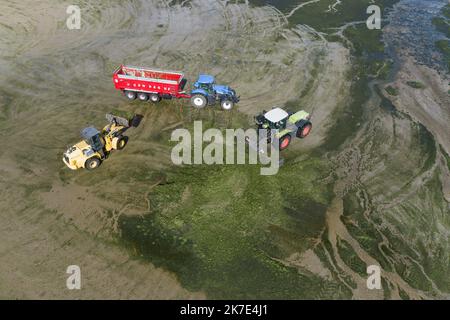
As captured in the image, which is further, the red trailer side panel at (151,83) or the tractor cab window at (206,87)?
the tractor cab window at (206,87)

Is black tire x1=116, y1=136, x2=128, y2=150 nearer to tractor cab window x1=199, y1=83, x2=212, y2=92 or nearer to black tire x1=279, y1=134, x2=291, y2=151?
tractor cab window x1=199, y1=83, x2=212, y2=92

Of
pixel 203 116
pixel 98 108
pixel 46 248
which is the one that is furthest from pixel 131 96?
pixel 46 248

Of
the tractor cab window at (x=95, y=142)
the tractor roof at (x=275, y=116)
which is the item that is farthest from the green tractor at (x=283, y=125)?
the tractor cab window at (x=95, y=142)

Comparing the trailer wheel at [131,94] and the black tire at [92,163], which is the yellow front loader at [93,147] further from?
the trailer wheel at [131,94]

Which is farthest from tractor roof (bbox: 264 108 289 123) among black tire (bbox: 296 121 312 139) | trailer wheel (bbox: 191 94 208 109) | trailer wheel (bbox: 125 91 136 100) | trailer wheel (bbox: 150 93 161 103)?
trailer wheel (bbox: 125 91 136 100)

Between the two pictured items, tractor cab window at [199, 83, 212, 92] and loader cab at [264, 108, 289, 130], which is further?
tractor cab window at [199, 83, 212, 92]

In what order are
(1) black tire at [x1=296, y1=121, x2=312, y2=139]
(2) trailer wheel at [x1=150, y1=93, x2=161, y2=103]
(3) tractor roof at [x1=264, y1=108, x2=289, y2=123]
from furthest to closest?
1. (2) trailer wheel at [x1=150, y1=93, x2=161, y2=103]
2. (1) black tire at [x1=296, y1=121, x2=312, y2=139]
3. (3) tractor roof at [x1=264, y1=108, x2=289, y2=123]
